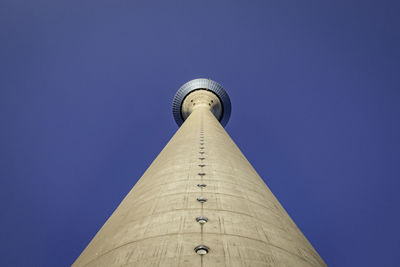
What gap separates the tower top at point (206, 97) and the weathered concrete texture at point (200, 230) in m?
57.4

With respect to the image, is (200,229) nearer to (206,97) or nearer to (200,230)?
(200,230)

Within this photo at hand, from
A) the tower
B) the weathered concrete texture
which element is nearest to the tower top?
the tower

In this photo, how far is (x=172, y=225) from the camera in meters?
9.49

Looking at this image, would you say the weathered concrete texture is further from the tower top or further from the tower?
→ the tower top

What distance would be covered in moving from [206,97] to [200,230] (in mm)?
62717

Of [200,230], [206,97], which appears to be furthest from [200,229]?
[206,97]

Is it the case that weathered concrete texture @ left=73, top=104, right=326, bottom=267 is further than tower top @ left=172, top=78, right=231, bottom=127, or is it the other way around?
tower top @ left=172, top=78, right=231, bottom=127

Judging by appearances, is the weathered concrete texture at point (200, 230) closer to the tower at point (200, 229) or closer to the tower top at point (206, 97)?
the tower at point (200, 229)

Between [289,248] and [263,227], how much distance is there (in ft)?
3.72

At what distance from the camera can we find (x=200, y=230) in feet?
29.6

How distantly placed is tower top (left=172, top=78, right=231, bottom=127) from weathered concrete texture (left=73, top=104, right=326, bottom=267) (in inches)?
2260

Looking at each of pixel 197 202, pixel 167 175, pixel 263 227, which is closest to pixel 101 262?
pixel 197 202

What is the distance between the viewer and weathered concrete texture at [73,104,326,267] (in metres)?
7.90

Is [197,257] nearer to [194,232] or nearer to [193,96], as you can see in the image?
[194,232]
